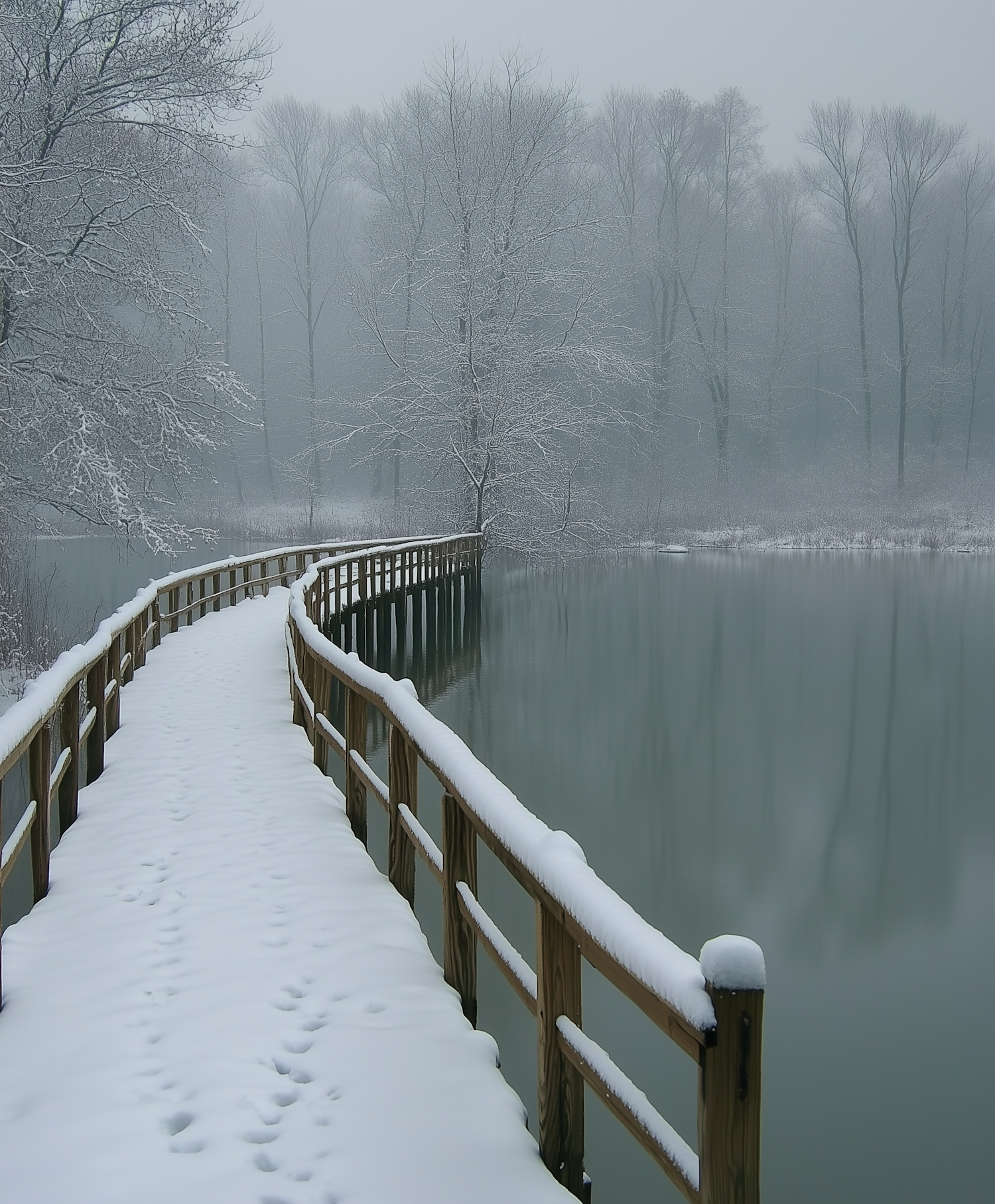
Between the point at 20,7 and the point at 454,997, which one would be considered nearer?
the point at 454,997

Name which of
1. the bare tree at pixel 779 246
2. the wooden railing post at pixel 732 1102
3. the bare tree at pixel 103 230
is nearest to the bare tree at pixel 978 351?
the bare tree at pixel 779 246

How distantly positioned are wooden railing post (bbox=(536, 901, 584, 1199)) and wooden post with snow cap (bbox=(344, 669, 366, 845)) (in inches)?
127

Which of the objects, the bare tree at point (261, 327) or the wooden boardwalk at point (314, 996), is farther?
the bare tree at point (261, 327)

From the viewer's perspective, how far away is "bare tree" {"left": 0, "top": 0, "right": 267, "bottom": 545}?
12.5m

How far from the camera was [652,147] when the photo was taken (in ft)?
163

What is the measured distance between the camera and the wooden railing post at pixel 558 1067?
3.02 metres

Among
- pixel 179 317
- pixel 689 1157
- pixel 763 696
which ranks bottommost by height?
pixel 763 696

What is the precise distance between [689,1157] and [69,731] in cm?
477

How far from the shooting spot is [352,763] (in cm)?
634

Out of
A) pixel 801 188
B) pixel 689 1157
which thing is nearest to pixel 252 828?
pixel 689 1157

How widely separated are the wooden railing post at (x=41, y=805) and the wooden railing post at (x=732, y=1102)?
3.69m

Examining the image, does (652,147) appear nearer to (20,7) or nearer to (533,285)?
(533,285)

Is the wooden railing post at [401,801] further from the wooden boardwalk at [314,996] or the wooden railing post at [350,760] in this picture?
the wooden railing post at [350,760]

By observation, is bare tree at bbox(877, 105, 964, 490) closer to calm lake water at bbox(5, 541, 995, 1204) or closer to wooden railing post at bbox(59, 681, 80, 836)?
calm lake water at bbox(5, 541, 995, 1204)
